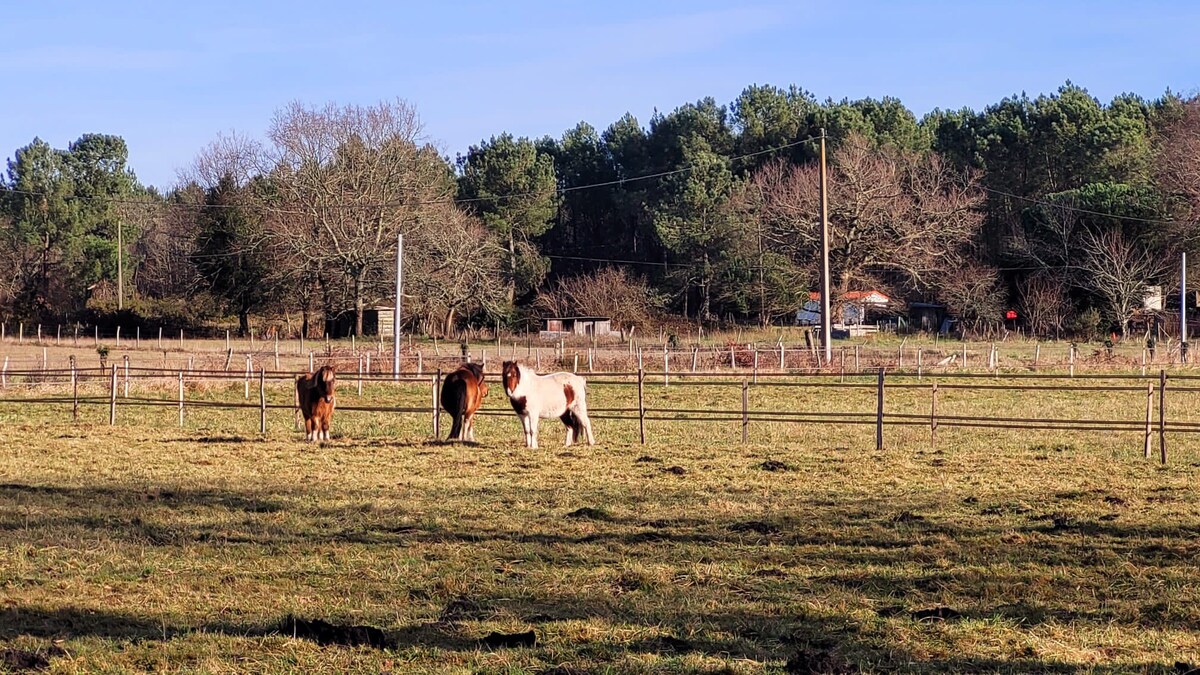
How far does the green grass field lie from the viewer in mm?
6359

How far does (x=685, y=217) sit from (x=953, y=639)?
5902 centimetres

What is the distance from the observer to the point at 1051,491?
1261 centimetres

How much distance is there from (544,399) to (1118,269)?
39.8 meters

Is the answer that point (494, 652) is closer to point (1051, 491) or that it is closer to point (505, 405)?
point (1051, 491)

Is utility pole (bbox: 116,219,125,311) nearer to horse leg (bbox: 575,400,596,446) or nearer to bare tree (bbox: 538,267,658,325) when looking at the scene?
bare tree (bbox: 538,267,658,325)

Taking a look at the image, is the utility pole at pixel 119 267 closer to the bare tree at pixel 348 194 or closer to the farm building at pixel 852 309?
the bare tree at pixel 348 194

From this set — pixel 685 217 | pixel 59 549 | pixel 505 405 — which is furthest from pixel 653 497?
pixel 685 217

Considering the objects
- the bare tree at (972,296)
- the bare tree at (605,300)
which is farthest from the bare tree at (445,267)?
the bare tree at (972,296)

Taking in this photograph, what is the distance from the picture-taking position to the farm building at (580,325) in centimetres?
5847

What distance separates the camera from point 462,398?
17.8 meters

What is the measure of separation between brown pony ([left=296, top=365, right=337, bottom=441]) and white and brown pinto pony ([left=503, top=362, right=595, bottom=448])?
9.58ft

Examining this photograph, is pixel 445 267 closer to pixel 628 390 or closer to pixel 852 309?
pixel 852 309

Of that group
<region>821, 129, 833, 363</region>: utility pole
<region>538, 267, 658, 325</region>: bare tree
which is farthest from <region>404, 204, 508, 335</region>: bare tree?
<region>821, 129, 833, 363</region>: utility pole

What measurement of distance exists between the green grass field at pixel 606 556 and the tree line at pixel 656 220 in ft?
118
